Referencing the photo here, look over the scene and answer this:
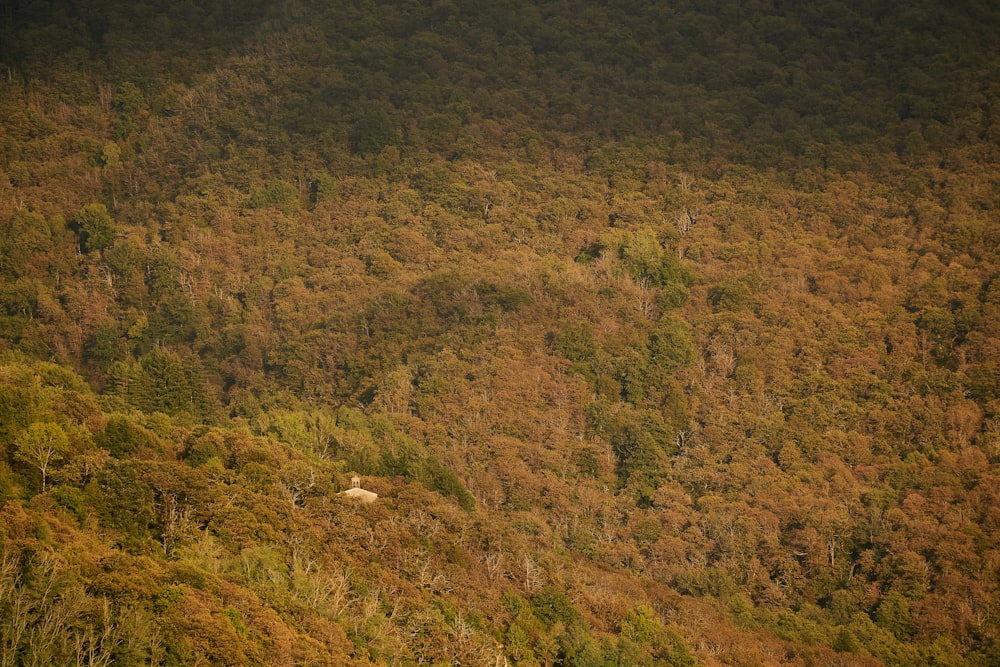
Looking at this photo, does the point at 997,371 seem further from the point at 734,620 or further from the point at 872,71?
the point at 872,71

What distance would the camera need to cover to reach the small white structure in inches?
2537

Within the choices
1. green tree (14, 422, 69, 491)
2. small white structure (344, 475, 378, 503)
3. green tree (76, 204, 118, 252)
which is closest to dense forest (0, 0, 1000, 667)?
green tree (14, 422, 69, 491)

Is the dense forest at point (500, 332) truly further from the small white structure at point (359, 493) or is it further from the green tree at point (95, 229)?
the small white structure at point (359, 493)

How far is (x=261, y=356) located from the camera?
324 ft

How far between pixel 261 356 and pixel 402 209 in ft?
69.7

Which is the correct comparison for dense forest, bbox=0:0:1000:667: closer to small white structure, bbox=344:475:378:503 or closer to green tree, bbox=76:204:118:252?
green tree, bbox=76:204:118:252

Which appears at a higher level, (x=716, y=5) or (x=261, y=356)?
(x=716, y=5)

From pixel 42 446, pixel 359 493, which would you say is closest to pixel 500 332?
pixel 359 493

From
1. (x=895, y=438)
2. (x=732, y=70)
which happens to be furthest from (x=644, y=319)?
(x=732, y=70)

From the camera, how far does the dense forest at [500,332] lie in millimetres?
55531

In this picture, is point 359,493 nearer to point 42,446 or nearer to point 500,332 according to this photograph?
point 42,446

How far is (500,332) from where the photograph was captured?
96062 mm

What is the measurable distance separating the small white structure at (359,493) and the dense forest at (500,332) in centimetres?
111

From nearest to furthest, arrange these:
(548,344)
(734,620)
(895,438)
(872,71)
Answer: (734,620), (895,438), (548,344), (872,71)
